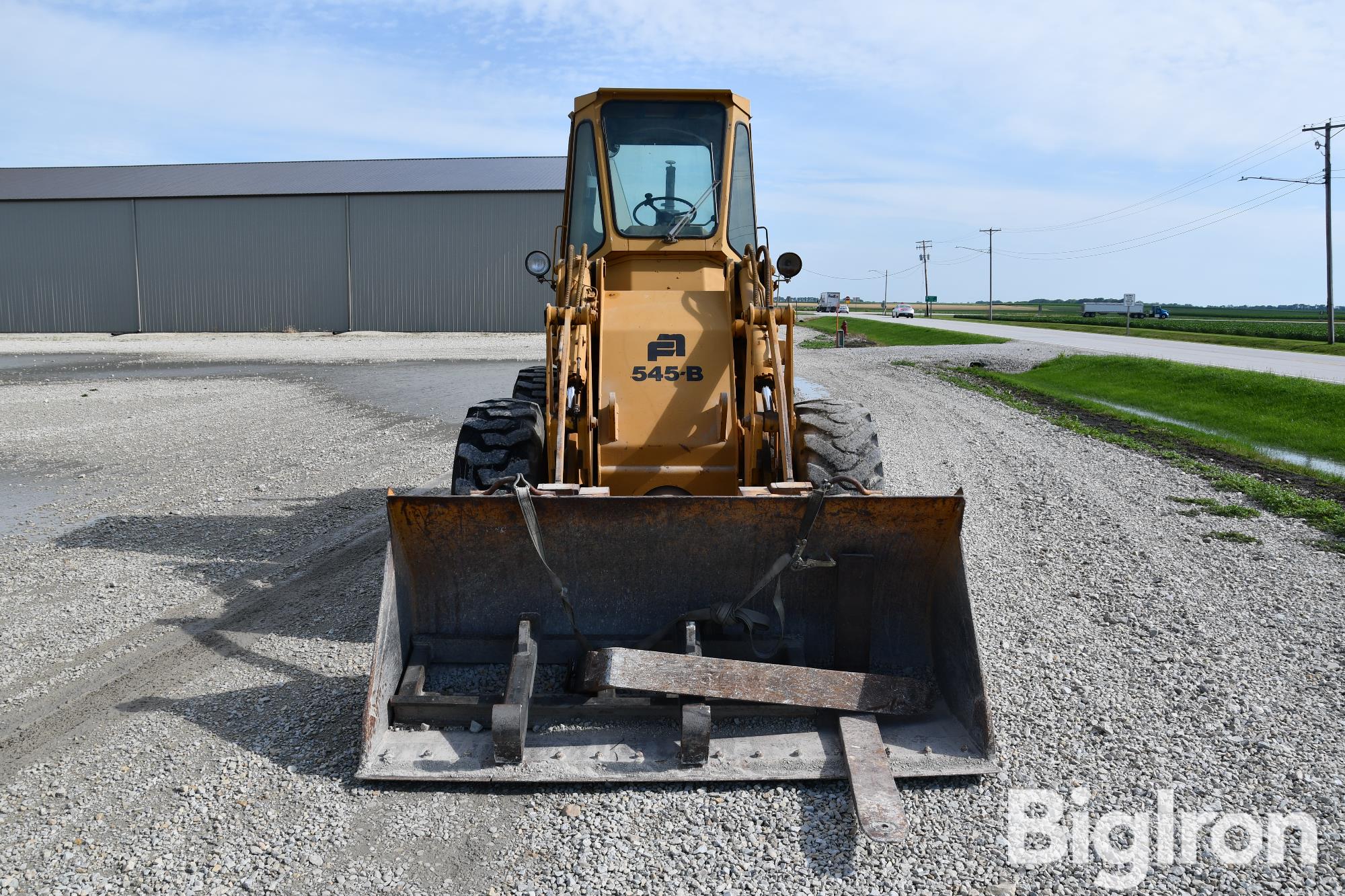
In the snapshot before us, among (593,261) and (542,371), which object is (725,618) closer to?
(593,261)

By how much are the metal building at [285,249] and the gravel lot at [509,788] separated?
2891 centimetres

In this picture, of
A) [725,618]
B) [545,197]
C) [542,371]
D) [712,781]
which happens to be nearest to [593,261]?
[542,371]

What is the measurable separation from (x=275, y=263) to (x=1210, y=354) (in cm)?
3211

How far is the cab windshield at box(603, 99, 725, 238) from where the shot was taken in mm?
7035

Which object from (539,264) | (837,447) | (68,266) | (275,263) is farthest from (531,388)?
(68,266)

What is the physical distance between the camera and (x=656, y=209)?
23.4 feet

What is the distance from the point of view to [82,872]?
3.60 metres

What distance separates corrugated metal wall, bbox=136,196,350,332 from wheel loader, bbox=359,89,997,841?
117 feet

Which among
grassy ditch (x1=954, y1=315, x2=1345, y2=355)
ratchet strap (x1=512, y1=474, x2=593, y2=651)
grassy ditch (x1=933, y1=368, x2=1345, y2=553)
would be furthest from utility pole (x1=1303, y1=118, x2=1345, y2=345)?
ratchet strap (x1=512, y1=474, x2=593, y2=651)

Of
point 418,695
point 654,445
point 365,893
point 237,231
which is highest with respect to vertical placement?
point 237,231

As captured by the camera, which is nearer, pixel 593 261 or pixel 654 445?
pixel 654 445

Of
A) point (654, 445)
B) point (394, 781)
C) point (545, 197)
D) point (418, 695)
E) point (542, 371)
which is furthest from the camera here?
point (545, 197)

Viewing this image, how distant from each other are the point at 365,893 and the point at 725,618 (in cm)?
204

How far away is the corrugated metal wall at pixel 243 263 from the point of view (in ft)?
131
